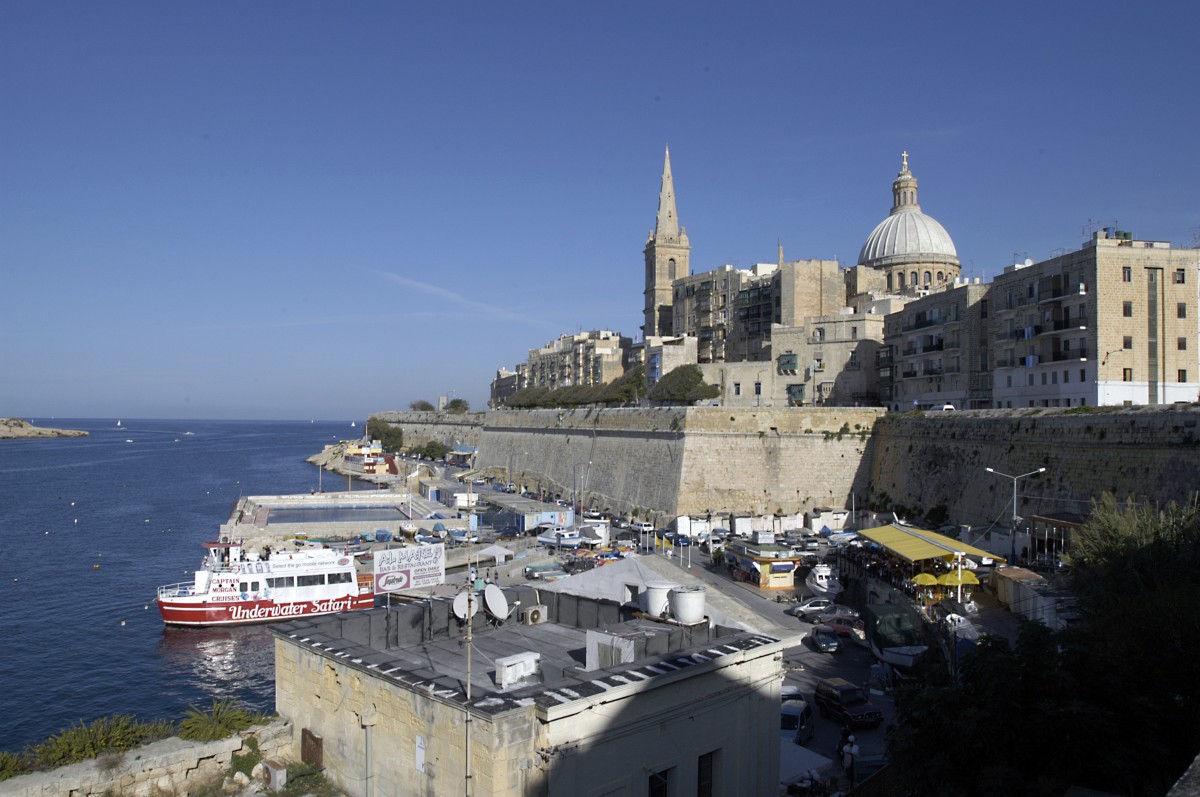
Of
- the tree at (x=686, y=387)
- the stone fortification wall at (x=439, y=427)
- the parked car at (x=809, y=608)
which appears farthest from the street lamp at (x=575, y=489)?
the stone fortification wall at (x=439, y=427)

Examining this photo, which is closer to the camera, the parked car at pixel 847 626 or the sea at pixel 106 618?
the sea at pixel 106 618

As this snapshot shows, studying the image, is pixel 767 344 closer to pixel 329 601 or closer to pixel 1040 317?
pixel 1040 317

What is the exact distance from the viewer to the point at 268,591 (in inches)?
944

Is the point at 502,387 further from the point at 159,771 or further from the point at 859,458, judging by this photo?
the point at 159,771

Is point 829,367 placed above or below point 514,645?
above

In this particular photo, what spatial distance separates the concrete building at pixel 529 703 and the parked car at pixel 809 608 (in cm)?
1247

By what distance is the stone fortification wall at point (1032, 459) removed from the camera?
1955cm

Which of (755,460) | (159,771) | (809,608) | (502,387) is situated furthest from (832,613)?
(502,387)

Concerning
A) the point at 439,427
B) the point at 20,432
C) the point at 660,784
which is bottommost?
the point at 20,432

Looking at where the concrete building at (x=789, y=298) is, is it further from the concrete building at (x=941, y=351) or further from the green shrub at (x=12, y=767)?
the green shrub at (x=12, y=767)

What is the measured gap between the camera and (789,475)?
110 feet

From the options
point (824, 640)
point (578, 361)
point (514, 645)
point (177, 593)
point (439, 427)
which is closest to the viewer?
point (514, 645)

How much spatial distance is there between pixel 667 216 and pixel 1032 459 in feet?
138

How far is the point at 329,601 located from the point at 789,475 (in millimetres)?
17261
